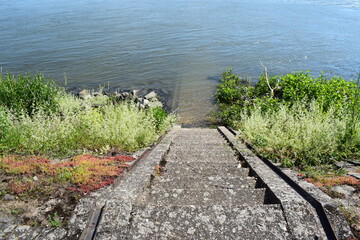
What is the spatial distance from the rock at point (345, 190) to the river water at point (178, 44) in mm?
9748

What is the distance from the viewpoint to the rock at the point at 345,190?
3.19m

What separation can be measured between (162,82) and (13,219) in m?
14.6

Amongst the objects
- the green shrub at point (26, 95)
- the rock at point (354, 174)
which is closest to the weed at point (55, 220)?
the rock at point (354, 174)

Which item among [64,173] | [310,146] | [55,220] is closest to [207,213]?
[55,220]

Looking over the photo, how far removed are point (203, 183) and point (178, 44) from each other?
2133cm

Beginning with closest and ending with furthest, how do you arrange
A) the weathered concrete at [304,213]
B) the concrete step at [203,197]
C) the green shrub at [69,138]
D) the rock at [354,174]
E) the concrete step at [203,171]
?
the weathered concrete at [304,213] < the concrete step at [203,197] < the rock at [354,174] < the concrete step at [203,171] < the green shrub at [69,138]

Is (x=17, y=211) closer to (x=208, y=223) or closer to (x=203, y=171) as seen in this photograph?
A: (x=208, y=223)

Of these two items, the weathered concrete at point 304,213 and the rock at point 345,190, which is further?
the rock at point 345,190

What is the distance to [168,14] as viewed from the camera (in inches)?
1377

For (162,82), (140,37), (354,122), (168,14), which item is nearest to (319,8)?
(168,14)

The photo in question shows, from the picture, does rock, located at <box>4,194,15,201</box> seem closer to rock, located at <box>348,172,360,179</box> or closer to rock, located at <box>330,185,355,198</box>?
rock, located at <box>330,185,355,198</box>

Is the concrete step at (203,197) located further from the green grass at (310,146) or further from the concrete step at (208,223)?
the green grass at (310,146)

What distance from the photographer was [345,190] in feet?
10.7

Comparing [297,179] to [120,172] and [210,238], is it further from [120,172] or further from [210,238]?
[120,172]
